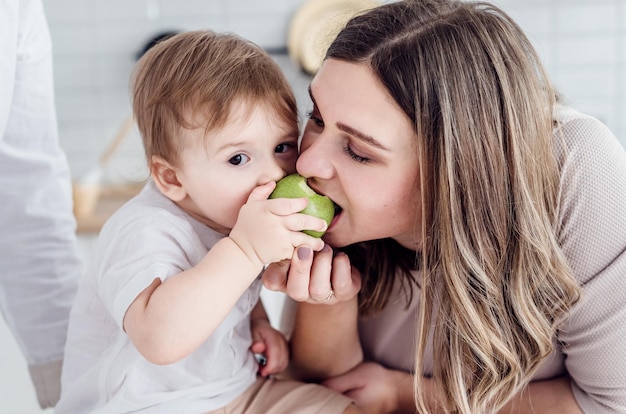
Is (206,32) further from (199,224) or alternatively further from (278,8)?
(278,8)

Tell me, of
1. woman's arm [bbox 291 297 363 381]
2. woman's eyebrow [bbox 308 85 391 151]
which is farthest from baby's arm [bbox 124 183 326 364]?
woman's arm [bbox 291 297 363 381]

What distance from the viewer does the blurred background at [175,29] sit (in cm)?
293

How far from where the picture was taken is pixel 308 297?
1103 mm

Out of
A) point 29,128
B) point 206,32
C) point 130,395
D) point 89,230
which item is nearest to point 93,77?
point 89,230

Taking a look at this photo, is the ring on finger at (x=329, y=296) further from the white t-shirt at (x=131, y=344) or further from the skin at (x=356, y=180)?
the white t-shirt at (x=131, y=344)

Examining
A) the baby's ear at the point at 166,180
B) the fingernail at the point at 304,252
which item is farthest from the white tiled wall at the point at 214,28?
the fingernail at the point at 304,252

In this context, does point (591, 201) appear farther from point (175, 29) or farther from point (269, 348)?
point (175, 29)

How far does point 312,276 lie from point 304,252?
2.8 inches

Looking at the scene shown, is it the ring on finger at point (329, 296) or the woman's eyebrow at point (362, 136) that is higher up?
the woman's eyebrow at point (362, 136)

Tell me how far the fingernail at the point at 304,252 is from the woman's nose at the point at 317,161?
0.34 feet

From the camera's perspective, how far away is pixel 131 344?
1090 mm

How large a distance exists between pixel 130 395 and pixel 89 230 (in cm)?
172

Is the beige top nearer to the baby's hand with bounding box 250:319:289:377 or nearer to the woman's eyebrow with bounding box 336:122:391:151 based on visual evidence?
the woman's eyebrow with bounding box 336:122:391:151

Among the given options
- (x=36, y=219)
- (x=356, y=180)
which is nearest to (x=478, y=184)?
(x=356, y=180)
